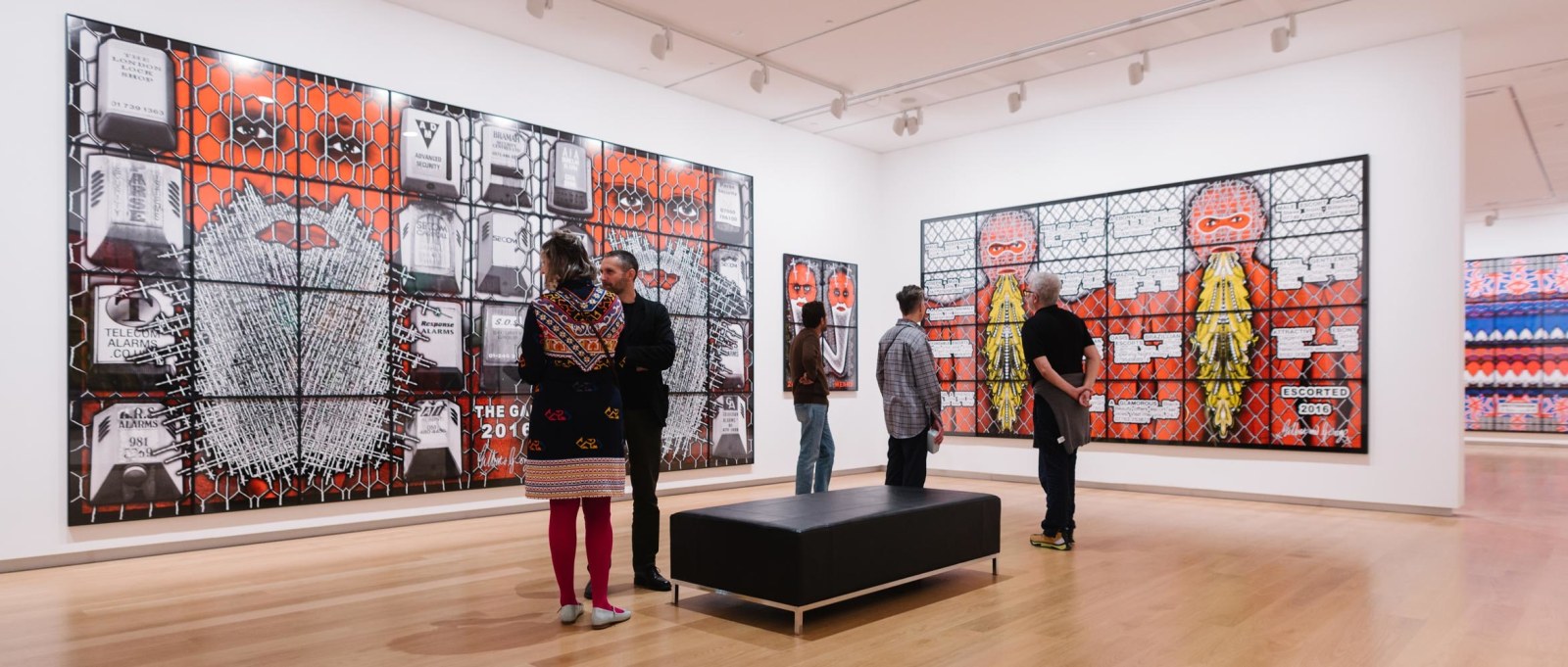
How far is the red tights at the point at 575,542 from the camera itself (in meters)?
3.46

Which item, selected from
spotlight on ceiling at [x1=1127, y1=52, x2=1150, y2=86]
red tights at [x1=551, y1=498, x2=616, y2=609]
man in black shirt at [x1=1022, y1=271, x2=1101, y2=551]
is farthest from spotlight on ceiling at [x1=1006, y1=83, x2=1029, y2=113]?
red tights at [x1=551, y1=498, x2=616, y2=609]

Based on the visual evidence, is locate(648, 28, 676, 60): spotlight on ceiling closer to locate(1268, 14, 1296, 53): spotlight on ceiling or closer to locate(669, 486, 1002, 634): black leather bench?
locate(669, 486, 1002, 634): black leather bench

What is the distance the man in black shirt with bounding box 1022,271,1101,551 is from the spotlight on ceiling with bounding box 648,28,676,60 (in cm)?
313

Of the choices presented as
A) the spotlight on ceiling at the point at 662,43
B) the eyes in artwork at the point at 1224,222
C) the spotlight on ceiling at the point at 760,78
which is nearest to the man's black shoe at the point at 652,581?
the spotlight on ceiling at the point at 662,43

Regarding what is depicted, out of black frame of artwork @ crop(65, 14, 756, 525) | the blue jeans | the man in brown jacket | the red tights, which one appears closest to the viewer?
the red tights

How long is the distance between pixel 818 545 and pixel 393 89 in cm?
455

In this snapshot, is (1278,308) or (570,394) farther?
(1278,308)

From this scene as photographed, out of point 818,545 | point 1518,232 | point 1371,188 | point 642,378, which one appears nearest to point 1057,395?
point 818,545

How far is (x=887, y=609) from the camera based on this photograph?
3812 mm

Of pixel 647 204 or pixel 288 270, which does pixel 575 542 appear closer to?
pixel 288 270

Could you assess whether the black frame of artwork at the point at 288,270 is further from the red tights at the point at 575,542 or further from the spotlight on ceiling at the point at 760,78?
the red tights at the point at 575,542

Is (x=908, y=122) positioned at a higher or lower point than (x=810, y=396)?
higher

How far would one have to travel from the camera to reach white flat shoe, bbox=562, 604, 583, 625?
3543 millimetres

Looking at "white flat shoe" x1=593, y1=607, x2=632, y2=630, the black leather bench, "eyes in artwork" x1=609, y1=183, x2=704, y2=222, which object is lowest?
"white flat shoe" x1=593, y1=607, x2=632, y2=630
